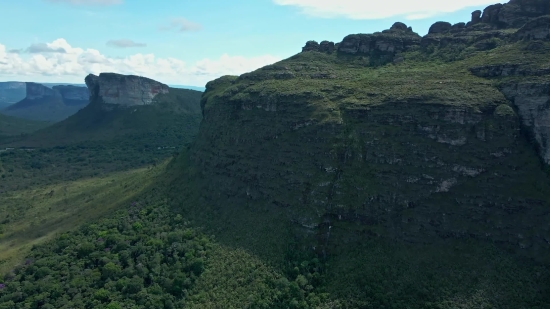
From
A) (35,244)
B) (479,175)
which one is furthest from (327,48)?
(35,244)

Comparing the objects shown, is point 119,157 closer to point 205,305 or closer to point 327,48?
point 327,48

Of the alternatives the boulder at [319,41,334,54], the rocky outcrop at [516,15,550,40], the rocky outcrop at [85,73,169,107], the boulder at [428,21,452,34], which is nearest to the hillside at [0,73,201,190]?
the rocky outcrop at [85,73,169,107]

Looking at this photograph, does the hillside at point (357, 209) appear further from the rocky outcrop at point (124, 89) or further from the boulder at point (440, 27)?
the rocky outcrop at point (124, 89)

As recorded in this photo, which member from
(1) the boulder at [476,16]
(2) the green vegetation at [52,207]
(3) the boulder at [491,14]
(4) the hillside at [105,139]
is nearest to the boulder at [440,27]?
(1) the boulder at [476,16]

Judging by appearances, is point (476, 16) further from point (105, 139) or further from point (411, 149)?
point (105, 139)

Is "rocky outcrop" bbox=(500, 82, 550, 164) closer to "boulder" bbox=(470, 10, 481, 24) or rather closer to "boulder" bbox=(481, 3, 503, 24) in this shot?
"boulder" bbox=(481, 3, 503, 24)

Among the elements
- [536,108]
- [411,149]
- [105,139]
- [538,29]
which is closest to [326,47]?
[538,29]
